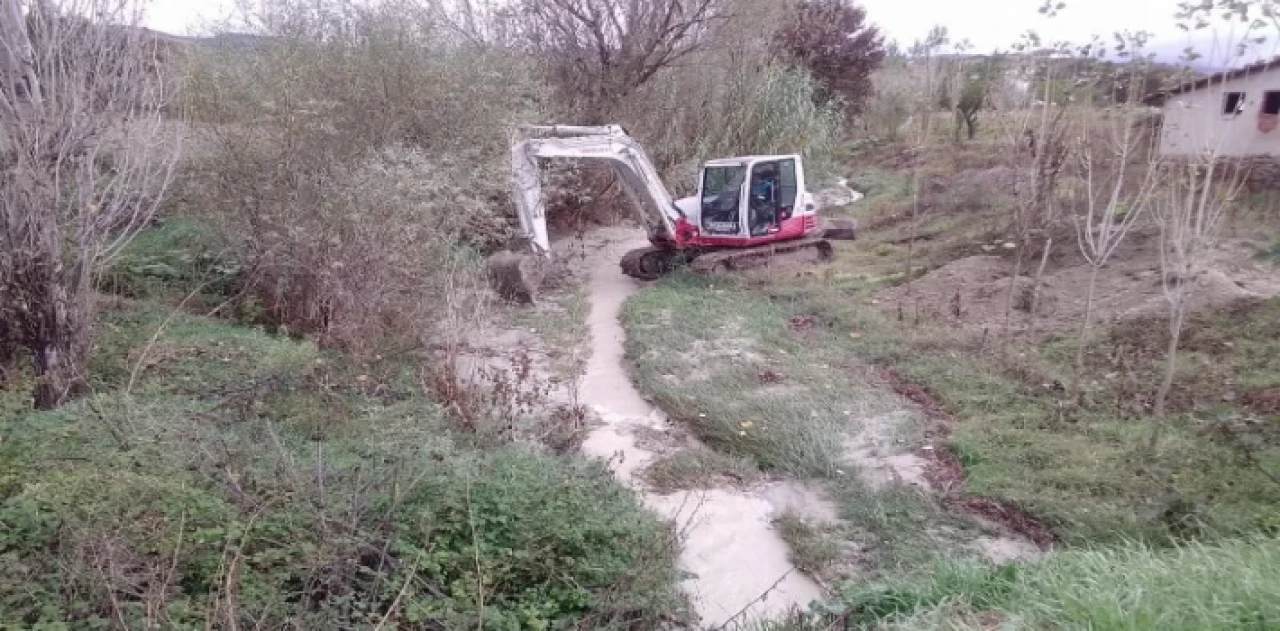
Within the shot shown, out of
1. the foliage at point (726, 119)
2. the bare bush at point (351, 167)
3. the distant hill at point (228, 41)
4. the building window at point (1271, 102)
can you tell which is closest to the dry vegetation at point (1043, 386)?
the building window at point (1271, 102)

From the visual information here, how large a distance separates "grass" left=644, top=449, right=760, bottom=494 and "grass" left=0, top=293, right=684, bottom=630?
83 cm

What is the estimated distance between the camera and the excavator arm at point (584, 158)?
11273 millimetres

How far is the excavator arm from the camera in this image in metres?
11.3

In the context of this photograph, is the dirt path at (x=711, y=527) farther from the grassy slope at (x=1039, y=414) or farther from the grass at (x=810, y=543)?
the grassy slope at (x=1039, y=414)

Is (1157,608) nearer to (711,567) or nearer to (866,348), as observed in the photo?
(711,567)

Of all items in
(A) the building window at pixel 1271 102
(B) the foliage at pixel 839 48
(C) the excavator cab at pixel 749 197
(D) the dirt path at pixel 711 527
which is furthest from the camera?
(B) the foliage at pixel 839 48

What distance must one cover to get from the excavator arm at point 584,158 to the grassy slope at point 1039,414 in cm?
166

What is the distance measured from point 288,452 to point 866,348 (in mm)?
6471

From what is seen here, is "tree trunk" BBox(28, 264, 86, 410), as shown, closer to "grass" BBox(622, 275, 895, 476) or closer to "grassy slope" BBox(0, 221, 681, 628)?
"grassy slope" BBox(0, 221, 681, 628)

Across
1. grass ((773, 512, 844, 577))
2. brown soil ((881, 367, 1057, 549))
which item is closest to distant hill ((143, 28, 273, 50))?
grass ((773, 512, 844, 577))

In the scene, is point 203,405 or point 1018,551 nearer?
point 1018,551

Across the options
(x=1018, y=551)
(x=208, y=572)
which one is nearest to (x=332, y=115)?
(x=208, y=572)

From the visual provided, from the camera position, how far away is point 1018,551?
561 centimetres

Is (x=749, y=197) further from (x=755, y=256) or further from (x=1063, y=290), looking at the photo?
(x=1063, y=290)
